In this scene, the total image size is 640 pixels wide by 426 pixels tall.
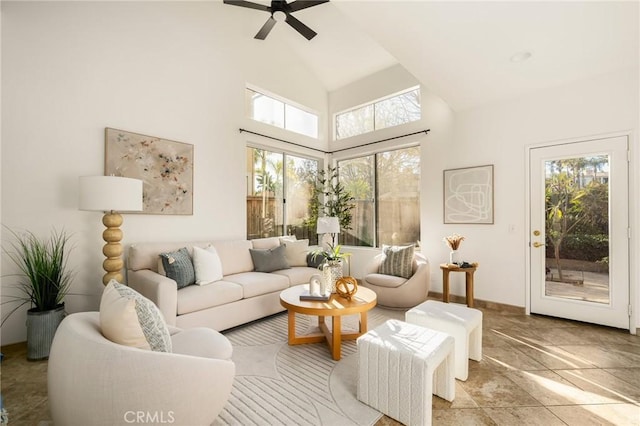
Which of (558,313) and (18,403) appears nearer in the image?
(18,403)

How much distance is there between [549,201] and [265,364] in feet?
12.1

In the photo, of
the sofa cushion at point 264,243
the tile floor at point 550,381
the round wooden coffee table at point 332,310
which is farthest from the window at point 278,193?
Answer: the tile floor at point 550,381

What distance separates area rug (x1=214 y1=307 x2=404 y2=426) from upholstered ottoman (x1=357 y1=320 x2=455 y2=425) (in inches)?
5.2

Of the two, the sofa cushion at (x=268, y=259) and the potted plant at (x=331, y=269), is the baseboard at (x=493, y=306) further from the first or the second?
the sofa cushion at (x=268, y=259)

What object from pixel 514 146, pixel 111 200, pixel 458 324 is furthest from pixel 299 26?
pixel 458 324

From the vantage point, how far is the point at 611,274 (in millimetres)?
3035

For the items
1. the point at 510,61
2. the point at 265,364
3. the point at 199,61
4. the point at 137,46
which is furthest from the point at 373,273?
the point at 137,46

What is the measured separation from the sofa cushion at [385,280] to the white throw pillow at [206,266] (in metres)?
1.94

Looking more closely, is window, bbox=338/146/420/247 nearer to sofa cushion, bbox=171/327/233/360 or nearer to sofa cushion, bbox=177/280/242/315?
sofa cushion, bbox=177/280/242/315

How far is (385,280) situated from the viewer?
3.66 metres

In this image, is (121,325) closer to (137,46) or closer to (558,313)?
(137,46)

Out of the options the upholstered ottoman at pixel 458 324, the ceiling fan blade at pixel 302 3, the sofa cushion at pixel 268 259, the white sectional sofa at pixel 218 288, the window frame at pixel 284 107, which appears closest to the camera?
the upholstered ottoman at pixel 458 324

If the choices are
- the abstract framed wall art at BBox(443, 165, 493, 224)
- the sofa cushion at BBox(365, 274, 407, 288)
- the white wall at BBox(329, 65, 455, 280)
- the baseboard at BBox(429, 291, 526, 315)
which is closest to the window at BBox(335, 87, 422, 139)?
the white wall at BBox(329, 65, 455, 280)

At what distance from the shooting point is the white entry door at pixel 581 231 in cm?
299
